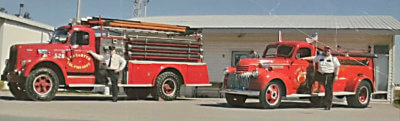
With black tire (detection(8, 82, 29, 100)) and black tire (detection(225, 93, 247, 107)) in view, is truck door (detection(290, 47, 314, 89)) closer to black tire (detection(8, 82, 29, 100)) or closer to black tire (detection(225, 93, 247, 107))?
black tire (detection(225, 93, 247, 107))

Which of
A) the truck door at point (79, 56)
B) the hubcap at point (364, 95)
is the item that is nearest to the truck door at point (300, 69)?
the hubcap at point (364, 95)

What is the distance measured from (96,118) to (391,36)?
12332mm

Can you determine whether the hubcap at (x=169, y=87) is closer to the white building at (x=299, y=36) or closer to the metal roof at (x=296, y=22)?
the white building at (x=299, y=36)

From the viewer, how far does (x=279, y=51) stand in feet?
43.4

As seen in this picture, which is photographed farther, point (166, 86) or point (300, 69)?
point (166, 86)

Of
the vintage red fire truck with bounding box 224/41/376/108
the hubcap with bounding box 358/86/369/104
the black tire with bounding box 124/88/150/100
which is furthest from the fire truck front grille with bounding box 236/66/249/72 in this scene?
the black tire with bounding box 124/88/150/100

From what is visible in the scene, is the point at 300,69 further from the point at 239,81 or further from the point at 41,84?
the point at 41,84

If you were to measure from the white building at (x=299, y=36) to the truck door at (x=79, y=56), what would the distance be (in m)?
5.47

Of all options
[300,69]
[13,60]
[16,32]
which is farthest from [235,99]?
[16,32]

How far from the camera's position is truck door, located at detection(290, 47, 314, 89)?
41.0 feet

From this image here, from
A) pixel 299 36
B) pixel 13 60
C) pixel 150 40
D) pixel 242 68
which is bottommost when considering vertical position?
pixel 242 68

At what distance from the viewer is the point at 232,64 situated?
63.2 ft

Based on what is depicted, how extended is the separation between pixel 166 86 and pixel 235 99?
2.60 metres

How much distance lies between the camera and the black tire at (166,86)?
1472 centimetres
